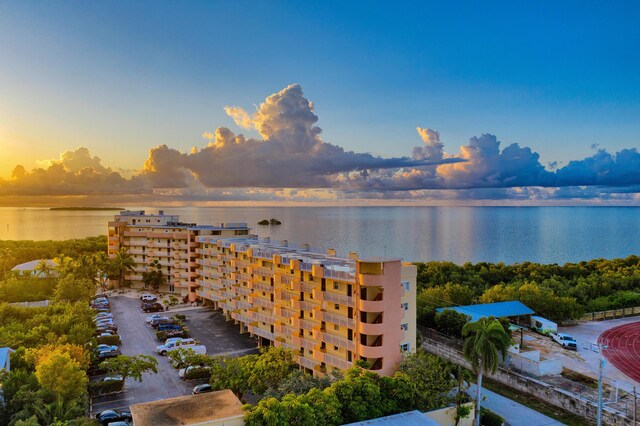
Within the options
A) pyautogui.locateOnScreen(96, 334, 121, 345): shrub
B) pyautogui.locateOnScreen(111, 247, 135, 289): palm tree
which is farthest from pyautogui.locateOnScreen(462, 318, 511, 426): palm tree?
pyautogui.locateOnScreen(111, 247, 135, 289): palm tree

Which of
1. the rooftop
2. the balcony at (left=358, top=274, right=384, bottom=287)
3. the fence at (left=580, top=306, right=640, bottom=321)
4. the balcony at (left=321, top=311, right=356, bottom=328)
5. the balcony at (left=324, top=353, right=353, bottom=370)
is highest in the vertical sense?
the balcony at (left=358, top=274, right=384, bottom=287)

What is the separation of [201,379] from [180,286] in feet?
128

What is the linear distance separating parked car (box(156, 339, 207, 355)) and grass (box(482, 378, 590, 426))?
2848 cm

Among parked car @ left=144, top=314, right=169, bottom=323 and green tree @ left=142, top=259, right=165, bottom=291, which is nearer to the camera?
parked car @ left=144, top=314, right=169, bottom=323

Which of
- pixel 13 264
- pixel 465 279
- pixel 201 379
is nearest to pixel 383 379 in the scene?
pixel 201 379

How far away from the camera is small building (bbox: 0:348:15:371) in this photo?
31.5 meters

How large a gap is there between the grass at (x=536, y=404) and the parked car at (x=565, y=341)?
13.2 meters

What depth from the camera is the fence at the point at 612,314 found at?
196ft

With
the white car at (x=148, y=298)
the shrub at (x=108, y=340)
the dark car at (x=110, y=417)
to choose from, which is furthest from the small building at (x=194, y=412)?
the white car at (x=148, y=298)

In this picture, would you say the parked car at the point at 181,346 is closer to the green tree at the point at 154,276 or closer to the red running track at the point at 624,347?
the green tree at the point at 154,276

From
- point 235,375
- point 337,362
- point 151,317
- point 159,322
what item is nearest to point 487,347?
point 337,362

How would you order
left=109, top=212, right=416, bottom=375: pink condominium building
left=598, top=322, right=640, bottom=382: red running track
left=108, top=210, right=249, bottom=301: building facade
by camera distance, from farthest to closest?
left=108, top=210, right=249, bottom=301: building facade, left=598, top=322, right=640, bottom=382: red running track, left=109, top=212, right=416, bottom=375: pink condominium building

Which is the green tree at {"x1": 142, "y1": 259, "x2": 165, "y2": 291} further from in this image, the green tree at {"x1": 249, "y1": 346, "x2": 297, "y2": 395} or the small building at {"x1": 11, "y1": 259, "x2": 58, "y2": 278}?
the green tree at {"x1": 249, "y1": 346, "x2": 297, "y2": 395}

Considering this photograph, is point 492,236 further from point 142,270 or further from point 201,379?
point 201,379
